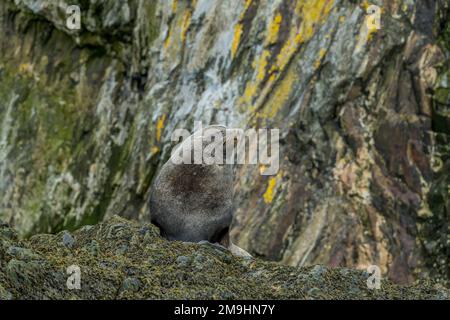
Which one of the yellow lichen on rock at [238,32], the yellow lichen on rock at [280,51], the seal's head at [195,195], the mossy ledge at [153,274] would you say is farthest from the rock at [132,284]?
the yellow lichen on rock at [238,32]

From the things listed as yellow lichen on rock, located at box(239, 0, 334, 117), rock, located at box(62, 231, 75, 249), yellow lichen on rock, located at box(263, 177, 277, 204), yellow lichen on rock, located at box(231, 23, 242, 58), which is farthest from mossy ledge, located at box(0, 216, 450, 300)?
yellow lichen on rock, located at box(231, 23, 242, 58)

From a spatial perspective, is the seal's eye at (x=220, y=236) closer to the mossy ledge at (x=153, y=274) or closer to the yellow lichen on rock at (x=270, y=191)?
the mossy ledge at (x=153, y=274)

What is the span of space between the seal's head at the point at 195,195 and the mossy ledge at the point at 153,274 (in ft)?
1.19

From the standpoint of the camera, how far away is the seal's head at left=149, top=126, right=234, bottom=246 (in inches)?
373

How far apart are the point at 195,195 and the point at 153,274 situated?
5.78 feet

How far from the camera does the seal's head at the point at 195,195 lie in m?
9.47

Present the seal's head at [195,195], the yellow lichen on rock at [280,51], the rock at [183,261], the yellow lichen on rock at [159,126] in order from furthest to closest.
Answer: the yellow lichen on rock at [159,126], the yellow lichen on rock at [280,51], the seal's head at [195,195], the rock at [183,261]

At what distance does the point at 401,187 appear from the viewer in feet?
55.8

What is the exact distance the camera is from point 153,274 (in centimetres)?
800

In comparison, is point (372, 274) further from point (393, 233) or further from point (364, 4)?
point (364, 4)

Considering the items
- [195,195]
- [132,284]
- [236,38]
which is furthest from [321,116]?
[132,284]

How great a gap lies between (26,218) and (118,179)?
2875mm

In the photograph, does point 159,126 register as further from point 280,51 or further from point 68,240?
point 68,240
